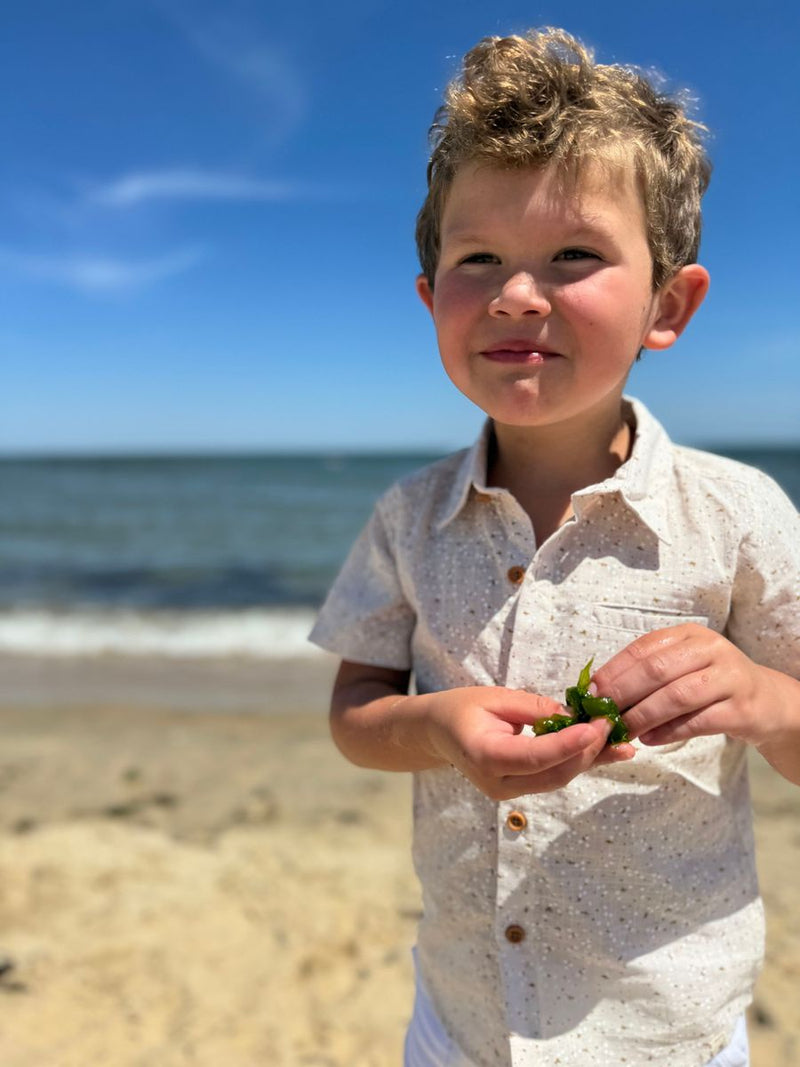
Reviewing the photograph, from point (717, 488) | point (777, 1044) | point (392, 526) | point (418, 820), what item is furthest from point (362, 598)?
point (777, 1044)

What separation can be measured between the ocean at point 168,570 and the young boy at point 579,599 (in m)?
6.65

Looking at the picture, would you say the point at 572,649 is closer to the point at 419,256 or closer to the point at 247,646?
the point at 419,256

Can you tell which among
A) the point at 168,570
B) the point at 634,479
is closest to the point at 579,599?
the point at 634,479

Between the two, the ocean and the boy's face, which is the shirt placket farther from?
the ocean

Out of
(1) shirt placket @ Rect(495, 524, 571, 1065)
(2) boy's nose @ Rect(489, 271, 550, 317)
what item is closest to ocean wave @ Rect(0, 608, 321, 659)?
(1) shirt placket @ Rect(495, 524, 571, 1065)

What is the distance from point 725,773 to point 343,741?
68cm

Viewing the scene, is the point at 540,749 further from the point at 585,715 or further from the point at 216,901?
the point at 216,901

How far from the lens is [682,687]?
1173mm

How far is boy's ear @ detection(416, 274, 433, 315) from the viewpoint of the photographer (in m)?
1.70

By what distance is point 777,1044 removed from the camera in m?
2.79

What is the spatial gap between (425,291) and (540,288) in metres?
0.41

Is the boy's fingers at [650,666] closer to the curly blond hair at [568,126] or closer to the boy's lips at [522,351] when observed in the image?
the boy's lips at [522,351]

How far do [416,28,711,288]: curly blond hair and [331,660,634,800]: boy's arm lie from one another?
766 millimetres

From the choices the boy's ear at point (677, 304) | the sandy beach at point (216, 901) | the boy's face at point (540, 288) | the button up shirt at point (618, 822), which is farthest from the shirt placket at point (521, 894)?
the sandy beach at point (216, 901)
